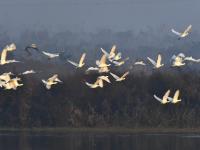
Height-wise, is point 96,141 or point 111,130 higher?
point 111,130

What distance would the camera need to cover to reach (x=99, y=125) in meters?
103

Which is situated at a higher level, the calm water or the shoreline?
the shoreline

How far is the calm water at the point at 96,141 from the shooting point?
82375mm

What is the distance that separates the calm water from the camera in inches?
3243

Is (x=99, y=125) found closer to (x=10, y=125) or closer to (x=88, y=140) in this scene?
(x=10, y=125)

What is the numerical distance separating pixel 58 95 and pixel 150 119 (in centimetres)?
707

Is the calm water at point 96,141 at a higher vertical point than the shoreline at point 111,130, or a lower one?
lower

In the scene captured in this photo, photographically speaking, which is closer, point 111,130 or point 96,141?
point 96,141

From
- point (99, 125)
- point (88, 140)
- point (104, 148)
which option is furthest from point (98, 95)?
point (104, 148)

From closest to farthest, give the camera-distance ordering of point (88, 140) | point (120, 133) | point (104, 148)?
point (104, 148)
point (88, 140)
point (120, 133)

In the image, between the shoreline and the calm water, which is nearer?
the calm water

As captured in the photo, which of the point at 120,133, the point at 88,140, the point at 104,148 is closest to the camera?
the point at 104,148

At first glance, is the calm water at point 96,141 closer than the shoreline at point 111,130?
Yes

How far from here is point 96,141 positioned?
8862 centimetres
